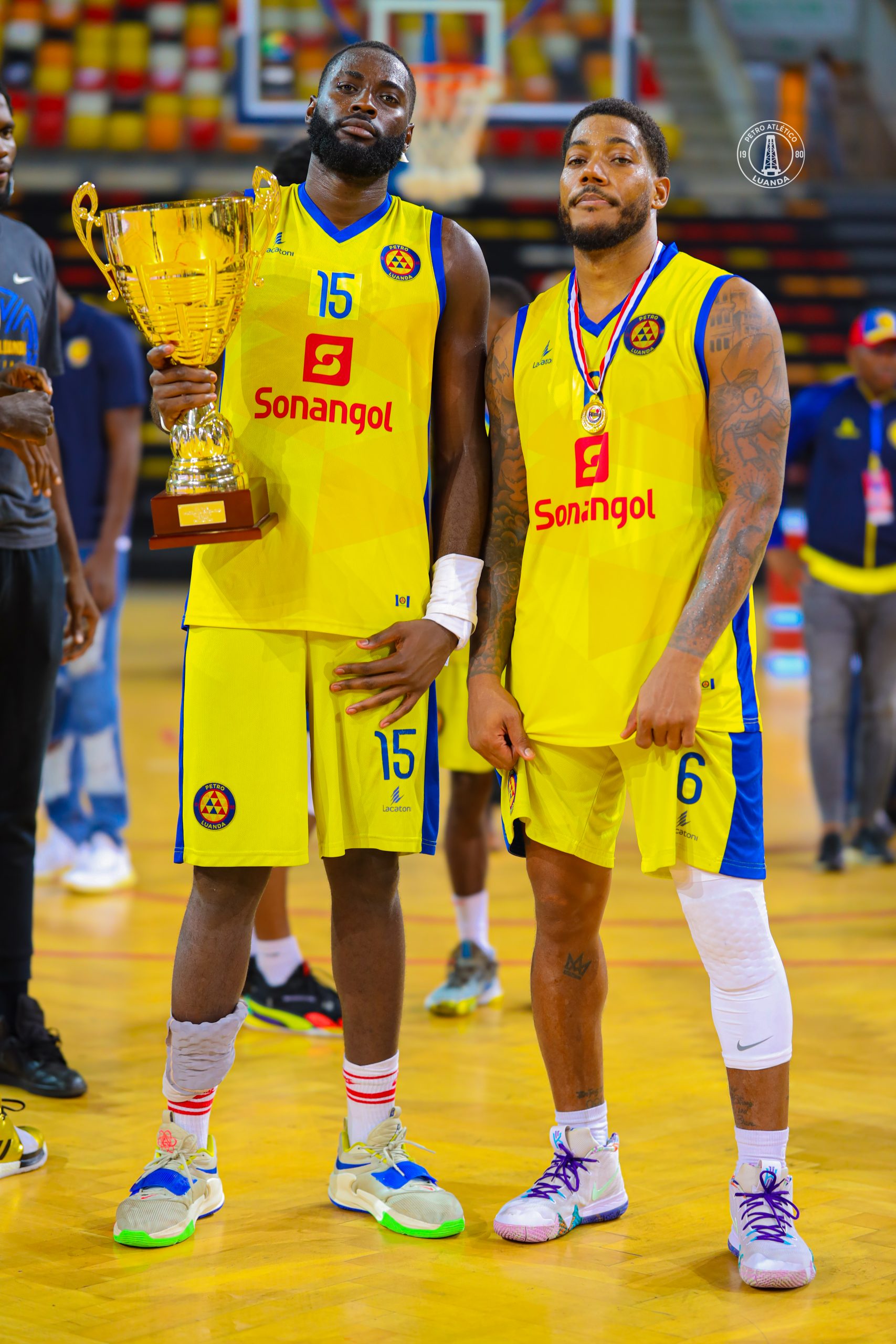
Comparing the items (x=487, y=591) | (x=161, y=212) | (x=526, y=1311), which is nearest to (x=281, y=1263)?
(x=526, y=1311)

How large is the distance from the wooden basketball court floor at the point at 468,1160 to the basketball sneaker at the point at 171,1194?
35 millimetres

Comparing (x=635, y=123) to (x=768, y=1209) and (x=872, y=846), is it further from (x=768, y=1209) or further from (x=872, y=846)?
(x=872, y=846)

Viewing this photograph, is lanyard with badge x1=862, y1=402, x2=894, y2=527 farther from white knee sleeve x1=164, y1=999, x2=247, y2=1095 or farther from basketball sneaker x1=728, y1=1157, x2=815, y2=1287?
white knee sleeve x1=164, y1=999, x2=247, y2=1095

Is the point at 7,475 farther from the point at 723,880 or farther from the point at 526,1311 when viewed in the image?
the point at 526,1311

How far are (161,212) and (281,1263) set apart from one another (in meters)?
1.89

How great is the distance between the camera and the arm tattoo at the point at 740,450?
2.90m

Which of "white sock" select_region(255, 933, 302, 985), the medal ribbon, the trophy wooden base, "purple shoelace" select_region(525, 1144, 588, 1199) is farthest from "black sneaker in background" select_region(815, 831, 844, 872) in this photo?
the trophy wooden base

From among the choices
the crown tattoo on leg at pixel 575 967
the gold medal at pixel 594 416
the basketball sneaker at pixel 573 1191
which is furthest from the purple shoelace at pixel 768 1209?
the gold medal at pixel 594 416

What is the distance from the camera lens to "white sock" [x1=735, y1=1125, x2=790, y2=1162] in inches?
117

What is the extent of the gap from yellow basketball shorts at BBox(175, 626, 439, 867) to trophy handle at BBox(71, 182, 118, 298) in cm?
67

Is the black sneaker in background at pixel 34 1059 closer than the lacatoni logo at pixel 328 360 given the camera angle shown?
No

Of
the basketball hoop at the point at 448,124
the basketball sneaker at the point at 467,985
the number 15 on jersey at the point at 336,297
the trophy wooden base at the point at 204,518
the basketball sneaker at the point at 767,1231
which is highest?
the basketball hoop at the point at 448,124

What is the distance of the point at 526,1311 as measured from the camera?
2.74 meters

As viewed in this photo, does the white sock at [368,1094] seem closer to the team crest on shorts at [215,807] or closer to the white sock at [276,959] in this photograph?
the team crest on shorts at [215,807]
